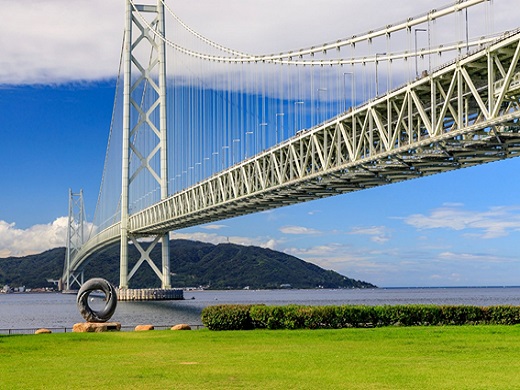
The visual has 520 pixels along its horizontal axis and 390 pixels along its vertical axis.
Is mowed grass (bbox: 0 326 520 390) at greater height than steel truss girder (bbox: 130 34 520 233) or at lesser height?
lesser

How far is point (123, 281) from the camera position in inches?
3127

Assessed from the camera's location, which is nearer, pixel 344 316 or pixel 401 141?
pixel 344 316

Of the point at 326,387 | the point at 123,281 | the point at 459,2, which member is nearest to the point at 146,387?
the point at 326,387

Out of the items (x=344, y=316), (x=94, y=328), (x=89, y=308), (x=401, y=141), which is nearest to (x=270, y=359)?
(x=344, y=316)

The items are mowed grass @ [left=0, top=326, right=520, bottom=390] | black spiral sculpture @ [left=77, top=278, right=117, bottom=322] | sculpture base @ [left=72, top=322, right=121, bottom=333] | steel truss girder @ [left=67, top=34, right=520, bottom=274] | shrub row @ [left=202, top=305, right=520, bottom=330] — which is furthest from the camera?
black spiral sculpture @ [left=77, top=278, right=117, bottom=322]

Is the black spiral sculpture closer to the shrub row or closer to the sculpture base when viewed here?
the sculpture base

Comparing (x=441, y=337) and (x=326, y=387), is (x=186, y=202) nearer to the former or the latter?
(x=441, y=337)

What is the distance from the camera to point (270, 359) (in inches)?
821

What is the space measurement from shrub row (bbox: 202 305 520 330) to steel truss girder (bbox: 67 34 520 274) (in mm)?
5591

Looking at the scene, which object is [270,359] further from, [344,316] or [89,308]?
[89,308]

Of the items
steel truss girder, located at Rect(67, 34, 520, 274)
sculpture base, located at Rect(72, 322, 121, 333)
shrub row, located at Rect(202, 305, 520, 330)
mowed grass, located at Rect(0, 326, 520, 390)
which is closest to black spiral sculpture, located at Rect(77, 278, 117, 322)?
sculpture base, located at Rect(72, 322, 121, 333)

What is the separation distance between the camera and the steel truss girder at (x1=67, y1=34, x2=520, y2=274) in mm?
27016

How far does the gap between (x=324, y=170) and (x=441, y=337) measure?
13.9 m

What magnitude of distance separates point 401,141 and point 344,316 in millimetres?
8017
